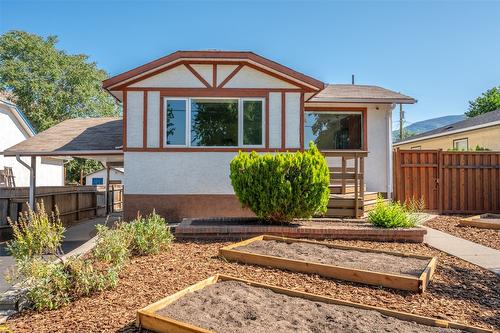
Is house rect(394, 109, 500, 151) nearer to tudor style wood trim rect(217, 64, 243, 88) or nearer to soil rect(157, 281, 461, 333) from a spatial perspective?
tudor style wood trim rect(217, 64, 243, 88)

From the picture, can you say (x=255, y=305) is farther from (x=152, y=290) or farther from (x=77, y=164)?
(x=77, y=164)

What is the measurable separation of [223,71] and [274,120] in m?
1.92

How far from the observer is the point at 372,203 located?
9.48 m

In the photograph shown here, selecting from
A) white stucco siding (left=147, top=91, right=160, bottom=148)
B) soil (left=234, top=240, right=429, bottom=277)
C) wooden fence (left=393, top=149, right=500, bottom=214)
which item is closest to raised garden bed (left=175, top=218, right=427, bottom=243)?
soil (left=234, top=240, right=429, bottom=277)

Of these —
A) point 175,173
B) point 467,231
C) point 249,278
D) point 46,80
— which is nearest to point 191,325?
point 249,278

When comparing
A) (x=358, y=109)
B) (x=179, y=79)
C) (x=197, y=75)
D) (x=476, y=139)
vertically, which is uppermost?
(x=197, y=75)

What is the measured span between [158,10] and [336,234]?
30.5 ft

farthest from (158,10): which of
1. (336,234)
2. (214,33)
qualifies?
(336,234)

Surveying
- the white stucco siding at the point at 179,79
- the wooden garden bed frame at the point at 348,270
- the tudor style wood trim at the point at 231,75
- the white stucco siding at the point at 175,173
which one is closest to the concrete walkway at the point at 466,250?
the wooden garden bed frame at the point at 348,270

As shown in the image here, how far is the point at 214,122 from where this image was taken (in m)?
9.20

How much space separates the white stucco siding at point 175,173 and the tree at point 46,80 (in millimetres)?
22964

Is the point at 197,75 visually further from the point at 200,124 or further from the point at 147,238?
the point at 147,238

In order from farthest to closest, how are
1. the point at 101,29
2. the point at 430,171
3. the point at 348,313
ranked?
the point at 101,29, the point at 430,171, the point at 348,313

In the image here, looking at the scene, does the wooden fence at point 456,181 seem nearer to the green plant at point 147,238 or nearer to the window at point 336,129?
the window at point 336,129
